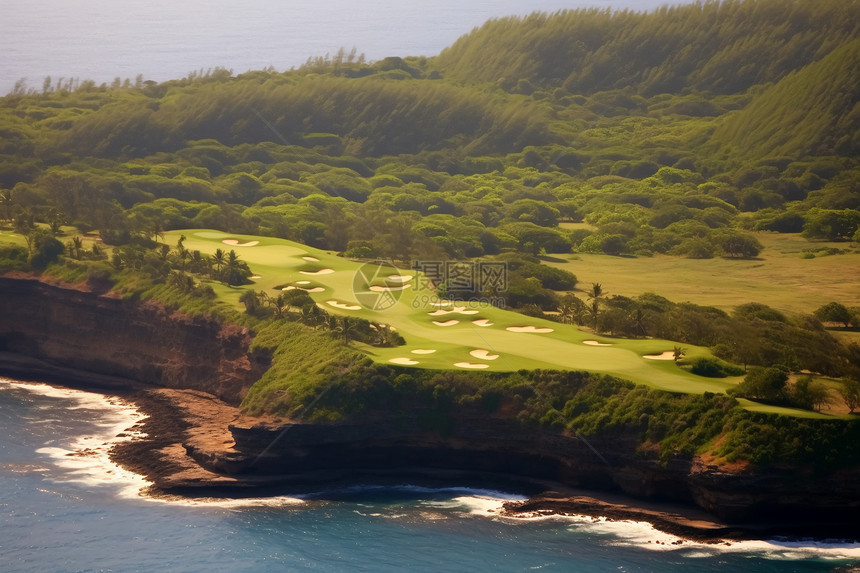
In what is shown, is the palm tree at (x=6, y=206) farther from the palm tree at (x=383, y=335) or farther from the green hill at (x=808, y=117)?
the green hill at (x=808, y=117)

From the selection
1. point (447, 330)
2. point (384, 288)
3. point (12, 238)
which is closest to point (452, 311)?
point (447, 330)

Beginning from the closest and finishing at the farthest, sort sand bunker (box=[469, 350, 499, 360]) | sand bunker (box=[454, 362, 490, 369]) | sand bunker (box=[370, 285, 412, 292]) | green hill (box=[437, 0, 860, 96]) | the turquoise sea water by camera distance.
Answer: the turquoise sea water, sand bunker (box=[454, 362, 490, 369]), sand bunker (box=[469, 350, 499, 360]), sand bunker (box=[370, 285, 412, 292]), green hill (box=[437, 0, 860, 96])

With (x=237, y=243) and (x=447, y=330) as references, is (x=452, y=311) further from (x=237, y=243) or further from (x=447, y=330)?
(x=237, y=243)

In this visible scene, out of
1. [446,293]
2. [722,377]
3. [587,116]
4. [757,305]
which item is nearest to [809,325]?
[757,305]

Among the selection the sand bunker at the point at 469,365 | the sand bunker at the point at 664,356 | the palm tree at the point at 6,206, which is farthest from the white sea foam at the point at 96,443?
the sand bunker at the point at 664,356

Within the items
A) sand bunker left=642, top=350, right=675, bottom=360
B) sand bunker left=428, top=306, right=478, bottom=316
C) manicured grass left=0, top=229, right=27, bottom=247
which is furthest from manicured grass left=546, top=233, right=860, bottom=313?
manicured grass left=0, top=229, right=27, bottom=247

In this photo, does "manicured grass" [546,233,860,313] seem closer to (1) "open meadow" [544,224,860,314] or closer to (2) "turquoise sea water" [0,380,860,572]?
(1) "open meadow" [544,224,860,314]

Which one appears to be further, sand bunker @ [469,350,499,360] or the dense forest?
the dense forest

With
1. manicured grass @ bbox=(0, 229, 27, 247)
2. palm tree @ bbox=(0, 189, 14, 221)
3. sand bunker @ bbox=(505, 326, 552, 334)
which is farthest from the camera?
palm tree @ bbox=(0, 189, 14, 221)
